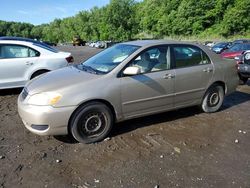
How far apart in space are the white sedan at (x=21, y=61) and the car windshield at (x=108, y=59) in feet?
9.64

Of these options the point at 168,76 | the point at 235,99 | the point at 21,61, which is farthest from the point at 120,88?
the point at 21,61

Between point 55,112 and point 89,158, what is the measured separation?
0.86 meters

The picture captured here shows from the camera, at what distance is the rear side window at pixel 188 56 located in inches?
233

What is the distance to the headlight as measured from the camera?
466 centimetres

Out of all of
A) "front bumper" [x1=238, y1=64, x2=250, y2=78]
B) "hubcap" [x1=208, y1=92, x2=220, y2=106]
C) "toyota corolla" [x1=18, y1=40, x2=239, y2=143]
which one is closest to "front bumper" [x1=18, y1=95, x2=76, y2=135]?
"toyota corolla" [x1=18, y1=40, x2=239, y2=143]

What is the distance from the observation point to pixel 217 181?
12.7 ft

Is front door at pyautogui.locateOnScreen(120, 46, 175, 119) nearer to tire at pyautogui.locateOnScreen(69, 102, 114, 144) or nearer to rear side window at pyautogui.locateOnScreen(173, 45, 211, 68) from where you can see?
rear side window at pyautogui.locateOnScreen(173, 45, 211, 68)

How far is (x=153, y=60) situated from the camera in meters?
5.67

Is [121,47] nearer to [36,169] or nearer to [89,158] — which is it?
[89,158]

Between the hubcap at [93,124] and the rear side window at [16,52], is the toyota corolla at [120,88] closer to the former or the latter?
the hubcap at [93,124]

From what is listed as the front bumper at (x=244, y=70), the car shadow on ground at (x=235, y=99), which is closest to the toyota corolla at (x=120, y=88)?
the car shadow on ground at (x=235, y=99)

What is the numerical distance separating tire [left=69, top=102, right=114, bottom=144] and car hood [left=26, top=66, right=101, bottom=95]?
0.44 meters

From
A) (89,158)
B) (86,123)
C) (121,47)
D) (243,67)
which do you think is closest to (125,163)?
(89,158)

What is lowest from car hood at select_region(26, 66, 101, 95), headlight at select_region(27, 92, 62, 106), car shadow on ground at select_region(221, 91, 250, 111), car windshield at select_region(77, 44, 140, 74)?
car shadow on ground at select_region(221, 91, 250, 111)
